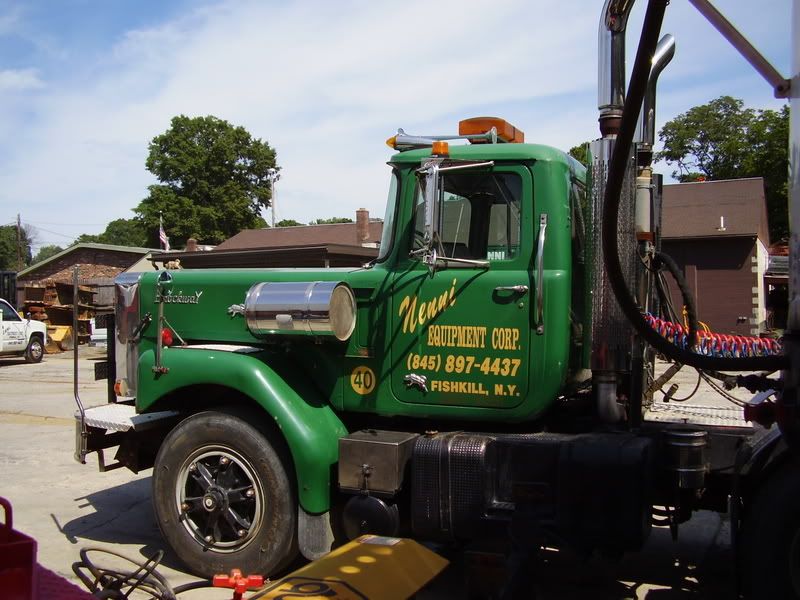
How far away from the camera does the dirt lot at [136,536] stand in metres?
4.54

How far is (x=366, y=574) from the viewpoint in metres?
3.07

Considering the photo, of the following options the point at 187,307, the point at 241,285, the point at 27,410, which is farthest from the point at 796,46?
the point at 27,410

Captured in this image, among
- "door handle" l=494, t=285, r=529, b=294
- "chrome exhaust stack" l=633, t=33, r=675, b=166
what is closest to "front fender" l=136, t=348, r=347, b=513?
"door handle" l=494, t=285, r=529, b=294

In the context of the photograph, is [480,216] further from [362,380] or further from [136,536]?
[136,536]

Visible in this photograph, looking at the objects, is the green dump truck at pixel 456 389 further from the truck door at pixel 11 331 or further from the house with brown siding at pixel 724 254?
the house with brown siding at pixel 724 254

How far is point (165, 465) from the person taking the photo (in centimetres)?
473

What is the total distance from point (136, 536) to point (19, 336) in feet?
55.4

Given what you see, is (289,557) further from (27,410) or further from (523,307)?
(27,410)

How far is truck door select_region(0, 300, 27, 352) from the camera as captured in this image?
19906 millimetres

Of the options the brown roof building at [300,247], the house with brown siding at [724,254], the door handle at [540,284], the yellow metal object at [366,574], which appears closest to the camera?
the yellow metal object at [366,574]

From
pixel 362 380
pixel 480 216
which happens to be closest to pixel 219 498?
pixel 362 380

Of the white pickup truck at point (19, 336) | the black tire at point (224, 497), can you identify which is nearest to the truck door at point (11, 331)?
the white pickup truck at point (19, 336)

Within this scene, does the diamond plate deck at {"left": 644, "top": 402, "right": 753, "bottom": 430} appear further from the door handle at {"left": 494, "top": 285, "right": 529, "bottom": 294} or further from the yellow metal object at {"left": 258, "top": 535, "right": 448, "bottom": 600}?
the yellow metal object at {"left": 258, "top": 535, "right": 448, "bottom": 600}

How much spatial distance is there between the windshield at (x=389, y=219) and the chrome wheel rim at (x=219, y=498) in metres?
1.52
